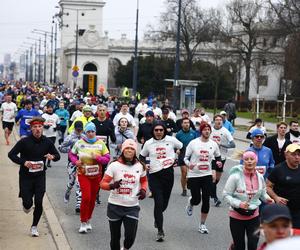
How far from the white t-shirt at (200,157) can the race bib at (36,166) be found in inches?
89.3

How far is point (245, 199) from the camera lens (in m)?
7.50

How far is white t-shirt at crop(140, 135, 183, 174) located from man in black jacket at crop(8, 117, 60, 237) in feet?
4.88

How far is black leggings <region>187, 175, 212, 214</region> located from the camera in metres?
9.96

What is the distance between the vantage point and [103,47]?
112625mm

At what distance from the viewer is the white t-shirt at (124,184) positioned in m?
7.68

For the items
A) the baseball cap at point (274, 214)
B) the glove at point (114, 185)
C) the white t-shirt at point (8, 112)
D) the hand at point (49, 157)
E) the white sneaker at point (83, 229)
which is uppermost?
the baseball cap at point (274, 214)

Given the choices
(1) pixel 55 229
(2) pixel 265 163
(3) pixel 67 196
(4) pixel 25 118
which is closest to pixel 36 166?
(1) pixel 55 229

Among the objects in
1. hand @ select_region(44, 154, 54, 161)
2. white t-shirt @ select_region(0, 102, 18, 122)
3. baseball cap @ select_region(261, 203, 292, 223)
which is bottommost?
white t-shirt @ select_region(0, 102, 18, 122)

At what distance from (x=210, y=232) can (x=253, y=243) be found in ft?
9.15

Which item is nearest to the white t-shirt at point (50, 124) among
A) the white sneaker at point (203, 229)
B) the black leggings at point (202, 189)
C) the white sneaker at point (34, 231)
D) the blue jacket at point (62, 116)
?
the blue jacket at point (62, 116)

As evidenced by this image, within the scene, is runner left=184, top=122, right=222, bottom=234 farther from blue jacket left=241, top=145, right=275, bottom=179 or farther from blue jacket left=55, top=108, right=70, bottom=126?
blue jacket left=55, top=108, right=70, bottom=126

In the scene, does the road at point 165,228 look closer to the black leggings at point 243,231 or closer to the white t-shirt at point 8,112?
the black leggings at point 243,231

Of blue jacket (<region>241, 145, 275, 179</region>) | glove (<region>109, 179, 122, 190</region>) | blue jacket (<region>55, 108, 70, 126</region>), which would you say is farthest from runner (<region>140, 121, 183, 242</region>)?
blue jacket (<region>55, 108, 70, 126</region>)

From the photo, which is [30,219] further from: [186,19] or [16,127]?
[186,19]
